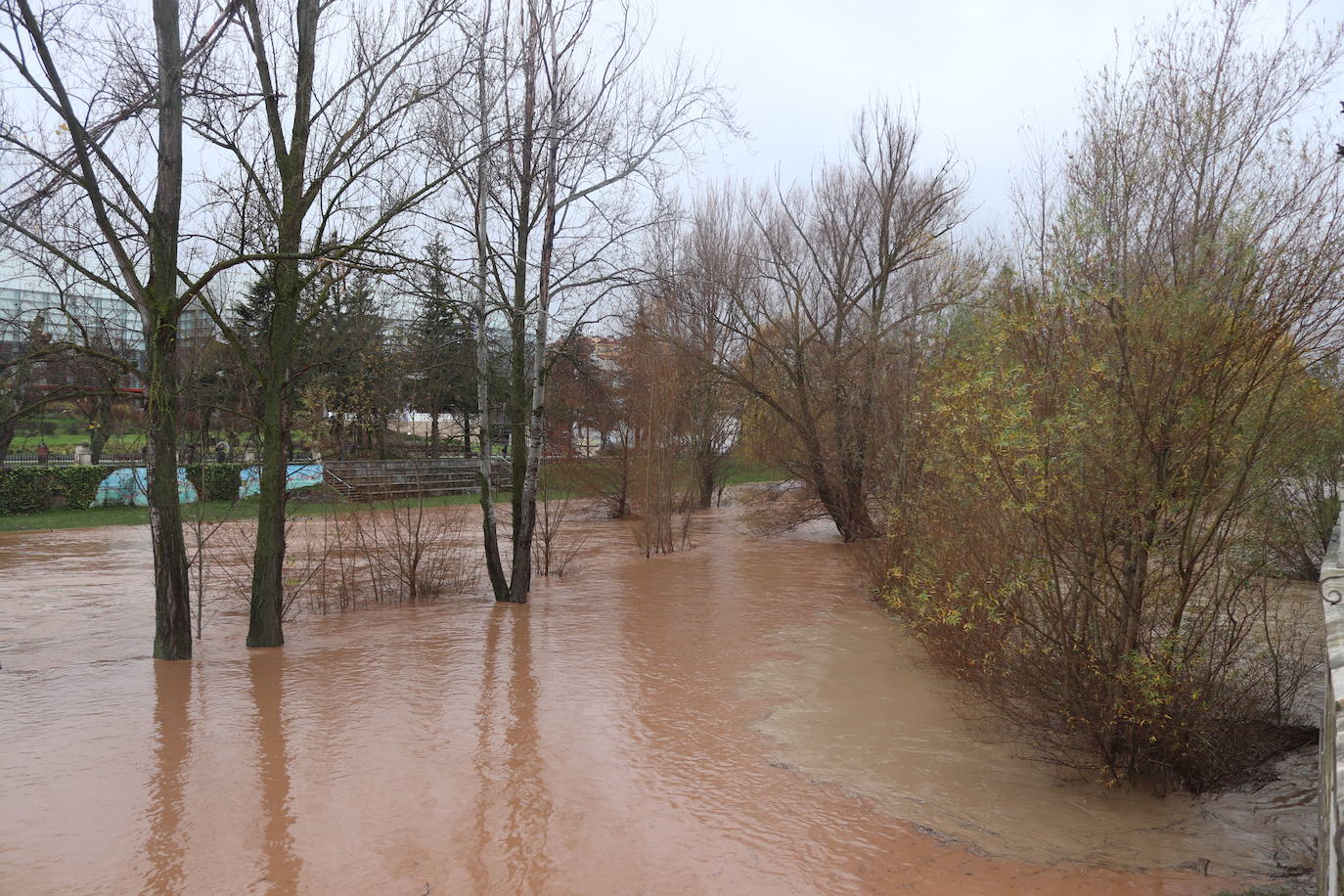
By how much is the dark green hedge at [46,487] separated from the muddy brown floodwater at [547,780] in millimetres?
16015

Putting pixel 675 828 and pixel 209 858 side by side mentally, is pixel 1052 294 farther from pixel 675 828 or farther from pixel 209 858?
pixel 209 858

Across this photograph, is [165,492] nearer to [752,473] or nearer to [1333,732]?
[1333,732]

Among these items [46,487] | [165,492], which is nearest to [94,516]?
[46,487]

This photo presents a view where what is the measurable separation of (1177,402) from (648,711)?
5.05m

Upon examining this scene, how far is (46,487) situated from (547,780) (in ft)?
81.1

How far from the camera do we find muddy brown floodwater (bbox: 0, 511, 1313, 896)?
532cm

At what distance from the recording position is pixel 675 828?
19.3 feet

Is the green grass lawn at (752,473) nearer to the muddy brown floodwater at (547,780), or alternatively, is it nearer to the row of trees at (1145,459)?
the muddy brown floodwater at (547,780)

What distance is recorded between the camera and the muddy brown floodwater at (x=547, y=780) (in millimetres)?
5324

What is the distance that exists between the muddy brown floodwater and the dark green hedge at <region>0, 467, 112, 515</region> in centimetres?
1602

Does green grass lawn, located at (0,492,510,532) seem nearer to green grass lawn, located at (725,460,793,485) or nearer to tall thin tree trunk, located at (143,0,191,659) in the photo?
green grass lawn, located at (725,460,793,485)

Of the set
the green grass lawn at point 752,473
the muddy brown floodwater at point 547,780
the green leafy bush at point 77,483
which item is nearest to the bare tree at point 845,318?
the green grass lawn at point 752,473

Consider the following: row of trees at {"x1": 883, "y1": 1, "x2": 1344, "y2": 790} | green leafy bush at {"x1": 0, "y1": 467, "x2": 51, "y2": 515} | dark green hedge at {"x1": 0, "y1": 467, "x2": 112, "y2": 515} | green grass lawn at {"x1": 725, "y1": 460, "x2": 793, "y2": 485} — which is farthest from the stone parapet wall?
green leafy bush at {"x1": 0, "y1": 467, "x2": 51, "y2": 515}

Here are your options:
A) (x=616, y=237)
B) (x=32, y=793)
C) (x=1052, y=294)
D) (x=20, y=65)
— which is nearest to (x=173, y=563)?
(x=32, y=793)
